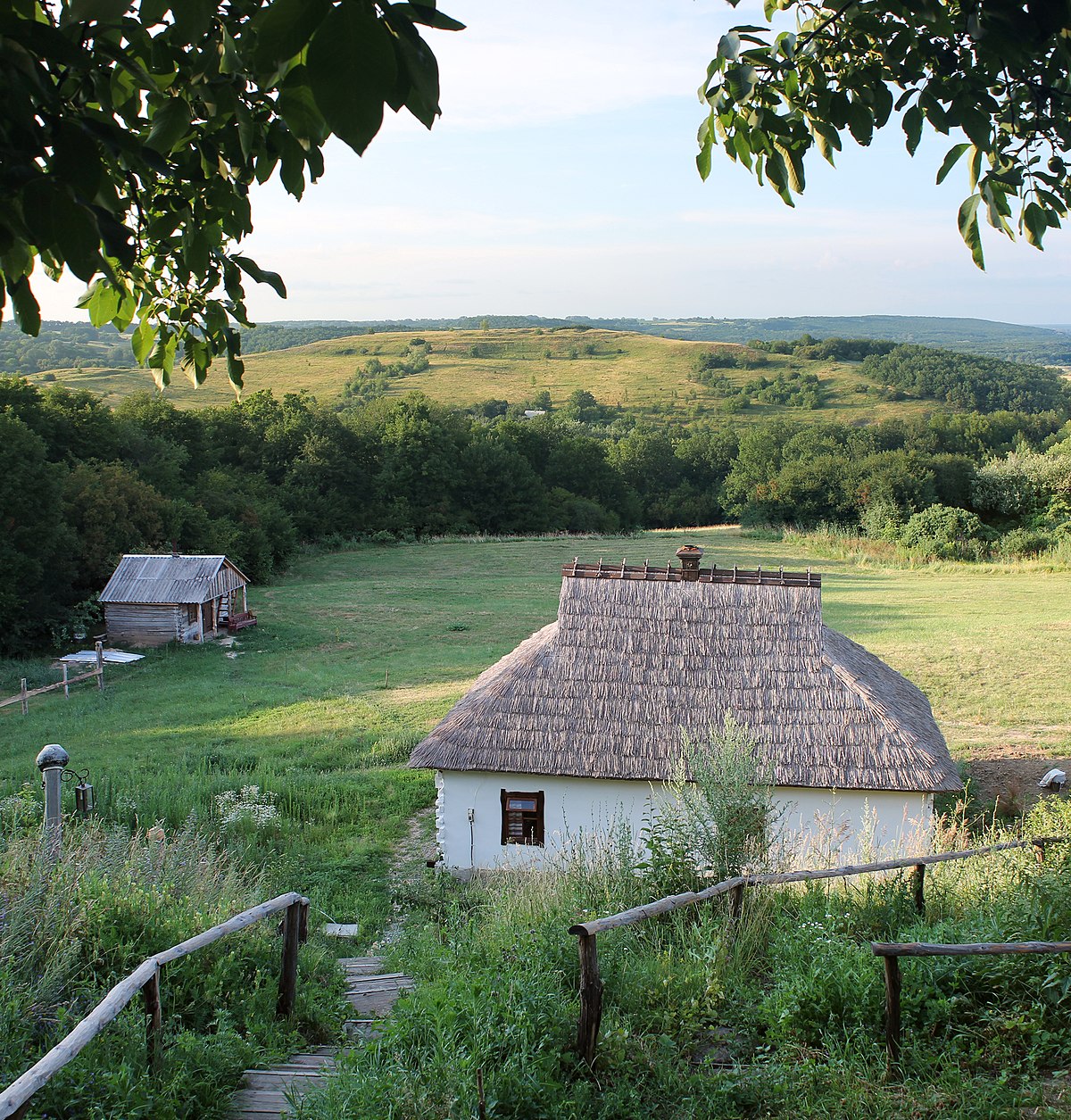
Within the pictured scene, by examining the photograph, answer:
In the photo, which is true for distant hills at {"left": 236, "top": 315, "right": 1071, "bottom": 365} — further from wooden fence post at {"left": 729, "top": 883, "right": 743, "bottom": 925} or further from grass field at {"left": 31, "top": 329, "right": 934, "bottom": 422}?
wooden fence post at {"left": 729, "top": 883, "right": 743, "bottom": 925}

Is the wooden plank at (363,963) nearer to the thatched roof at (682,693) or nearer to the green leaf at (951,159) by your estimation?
the thatched roof at (682,693)

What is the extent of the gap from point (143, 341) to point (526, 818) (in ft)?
31.0

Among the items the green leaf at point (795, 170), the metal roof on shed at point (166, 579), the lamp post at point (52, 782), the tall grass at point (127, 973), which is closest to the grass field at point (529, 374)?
the metal roof on shed at point (166, 579)

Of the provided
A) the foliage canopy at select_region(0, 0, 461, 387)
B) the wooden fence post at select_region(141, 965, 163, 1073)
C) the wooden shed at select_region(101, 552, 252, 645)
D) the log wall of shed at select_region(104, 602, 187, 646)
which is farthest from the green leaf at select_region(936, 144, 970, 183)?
the log wall of shed at select_region(104, 602, 187, 646)

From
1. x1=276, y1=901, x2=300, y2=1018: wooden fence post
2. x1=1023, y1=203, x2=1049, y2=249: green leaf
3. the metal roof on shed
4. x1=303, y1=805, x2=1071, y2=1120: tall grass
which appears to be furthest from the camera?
the metal roof on shed

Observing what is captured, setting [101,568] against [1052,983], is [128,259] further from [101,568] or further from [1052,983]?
[101,568]

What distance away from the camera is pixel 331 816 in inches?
513

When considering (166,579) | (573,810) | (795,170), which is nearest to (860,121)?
(795,170)

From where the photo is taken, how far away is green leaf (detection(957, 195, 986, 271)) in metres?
2.94

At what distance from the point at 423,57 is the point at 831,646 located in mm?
12312

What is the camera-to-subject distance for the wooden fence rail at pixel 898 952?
373 centimetres

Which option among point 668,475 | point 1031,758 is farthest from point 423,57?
point 668,475

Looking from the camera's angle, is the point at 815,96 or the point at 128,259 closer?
the point at 128,259

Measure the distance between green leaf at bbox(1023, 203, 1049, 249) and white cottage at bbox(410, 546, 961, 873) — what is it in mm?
8233
